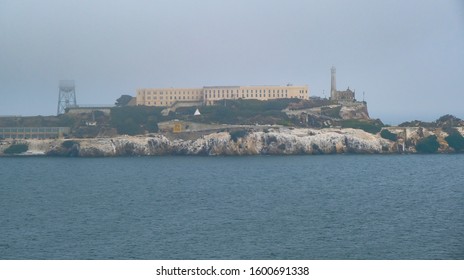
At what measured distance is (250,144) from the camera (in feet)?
207

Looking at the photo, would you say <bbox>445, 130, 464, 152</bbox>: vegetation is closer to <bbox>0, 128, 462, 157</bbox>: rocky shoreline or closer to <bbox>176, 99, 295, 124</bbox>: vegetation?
<bbox>0, 128, 462, 157</bbox>: rocky shoreline

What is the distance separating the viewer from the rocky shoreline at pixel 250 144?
63156 millimetres

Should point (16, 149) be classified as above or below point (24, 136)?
below

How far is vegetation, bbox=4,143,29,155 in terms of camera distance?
6619cm

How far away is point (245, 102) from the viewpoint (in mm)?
75938

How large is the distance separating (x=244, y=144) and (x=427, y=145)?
14.6 metres

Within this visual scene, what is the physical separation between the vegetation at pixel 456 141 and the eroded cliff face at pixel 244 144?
478 cm

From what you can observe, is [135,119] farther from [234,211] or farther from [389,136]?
[234,211]

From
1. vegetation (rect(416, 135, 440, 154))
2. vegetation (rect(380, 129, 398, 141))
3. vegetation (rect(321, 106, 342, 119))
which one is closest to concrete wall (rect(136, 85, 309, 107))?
vegetation (rect(321, 106, 342, 119))

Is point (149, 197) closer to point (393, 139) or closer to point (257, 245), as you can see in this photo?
point (257, 245)

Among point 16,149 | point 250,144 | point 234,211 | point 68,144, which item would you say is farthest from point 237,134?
point 234,211

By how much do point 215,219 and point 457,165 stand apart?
28264mm

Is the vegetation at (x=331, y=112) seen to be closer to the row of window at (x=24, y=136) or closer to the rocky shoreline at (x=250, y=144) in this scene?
the rocky shoreline at (x=250, y=144)

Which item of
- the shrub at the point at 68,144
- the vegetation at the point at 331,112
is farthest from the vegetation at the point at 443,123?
the shrub at the point at 68,144
